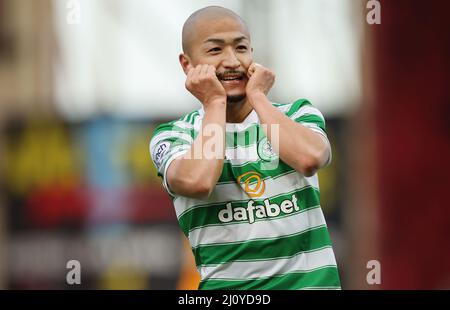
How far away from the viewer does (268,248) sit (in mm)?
3932

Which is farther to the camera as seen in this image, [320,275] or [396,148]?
[396,148]

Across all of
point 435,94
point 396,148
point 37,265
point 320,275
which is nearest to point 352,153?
point 396,148

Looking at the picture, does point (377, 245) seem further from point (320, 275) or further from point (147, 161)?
point (320, 275)

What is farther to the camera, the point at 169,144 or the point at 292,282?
the point at 169,144

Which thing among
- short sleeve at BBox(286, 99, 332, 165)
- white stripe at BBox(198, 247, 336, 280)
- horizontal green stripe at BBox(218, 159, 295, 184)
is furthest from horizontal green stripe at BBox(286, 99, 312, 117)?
white stripe at BBox(198, 247, 336, 280)

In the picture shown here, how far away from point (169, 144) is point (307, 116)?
645 mm

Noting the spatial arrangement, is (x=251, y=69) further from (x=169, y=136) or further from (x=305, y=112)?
(x=169, y=136)

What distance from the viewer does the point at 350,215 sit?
30.0ft

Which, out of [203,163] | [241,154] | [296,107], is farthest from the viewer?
[296,107]

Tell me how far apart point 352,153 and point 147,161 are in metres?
2.10

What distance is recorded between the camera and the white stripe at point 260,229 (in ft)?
12.9

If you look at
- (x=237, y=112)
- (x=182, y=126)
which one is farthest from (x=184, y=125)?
(x=237, y=112)

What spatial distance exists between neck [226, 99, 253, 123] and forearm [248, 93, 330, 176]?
219 mm

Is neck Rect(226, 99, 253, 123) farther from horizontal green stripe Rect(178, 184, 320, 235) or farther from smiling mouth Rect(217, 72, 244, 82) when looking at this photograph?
horizontal green stripe Rect(178, 184, 320, 235)
